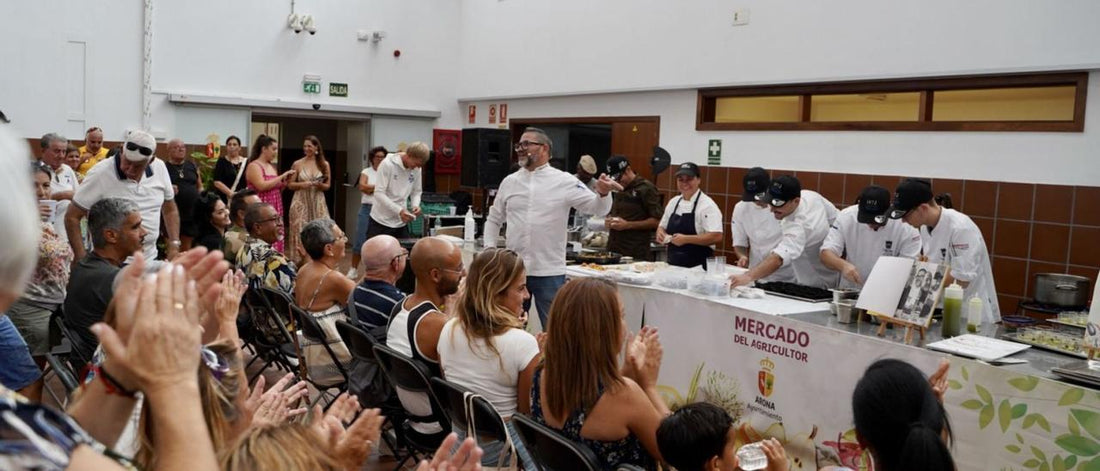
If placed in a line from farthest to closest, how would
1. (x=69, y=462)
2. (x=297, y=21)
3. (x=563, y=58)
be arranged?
1. (x=297, y=21)
2. (x=563, y=58)
3. (x=69, y=462)

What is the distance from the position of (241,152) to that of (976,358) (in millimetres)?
9498

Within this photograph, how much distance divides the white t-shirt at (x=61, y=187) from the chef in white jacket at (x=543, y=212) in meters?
3.52

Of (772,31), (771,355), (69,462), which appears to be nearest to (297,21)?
(772,31)

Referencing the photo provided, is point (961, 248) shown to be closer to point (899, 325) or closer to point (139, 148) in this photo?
point (899, 325)

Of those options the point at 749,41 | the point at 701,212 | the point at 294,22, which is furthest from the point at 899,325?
the point at 294,22

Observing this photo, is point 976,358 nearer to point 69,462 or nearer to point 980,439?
point 980,439

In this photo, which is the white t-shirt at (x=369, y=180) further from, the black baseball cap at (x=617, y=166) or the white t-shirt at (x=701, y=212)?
the white t-shirt at (x=701, y=212)

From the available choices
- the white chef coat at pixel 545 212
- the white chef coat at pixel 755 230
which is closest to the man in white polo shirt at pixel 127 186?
the white chef coat at pixel 545 212

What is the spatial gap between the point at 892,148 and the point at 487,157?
5.24 m

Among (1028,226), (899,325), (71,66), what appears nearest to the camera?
(899,325)

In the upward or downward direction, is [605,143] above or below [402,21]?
below

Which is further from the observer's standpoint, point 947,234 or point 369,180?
point 369,180

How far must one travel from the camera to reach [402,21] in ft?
39.3

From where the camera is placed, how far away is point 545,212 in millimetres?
5477
